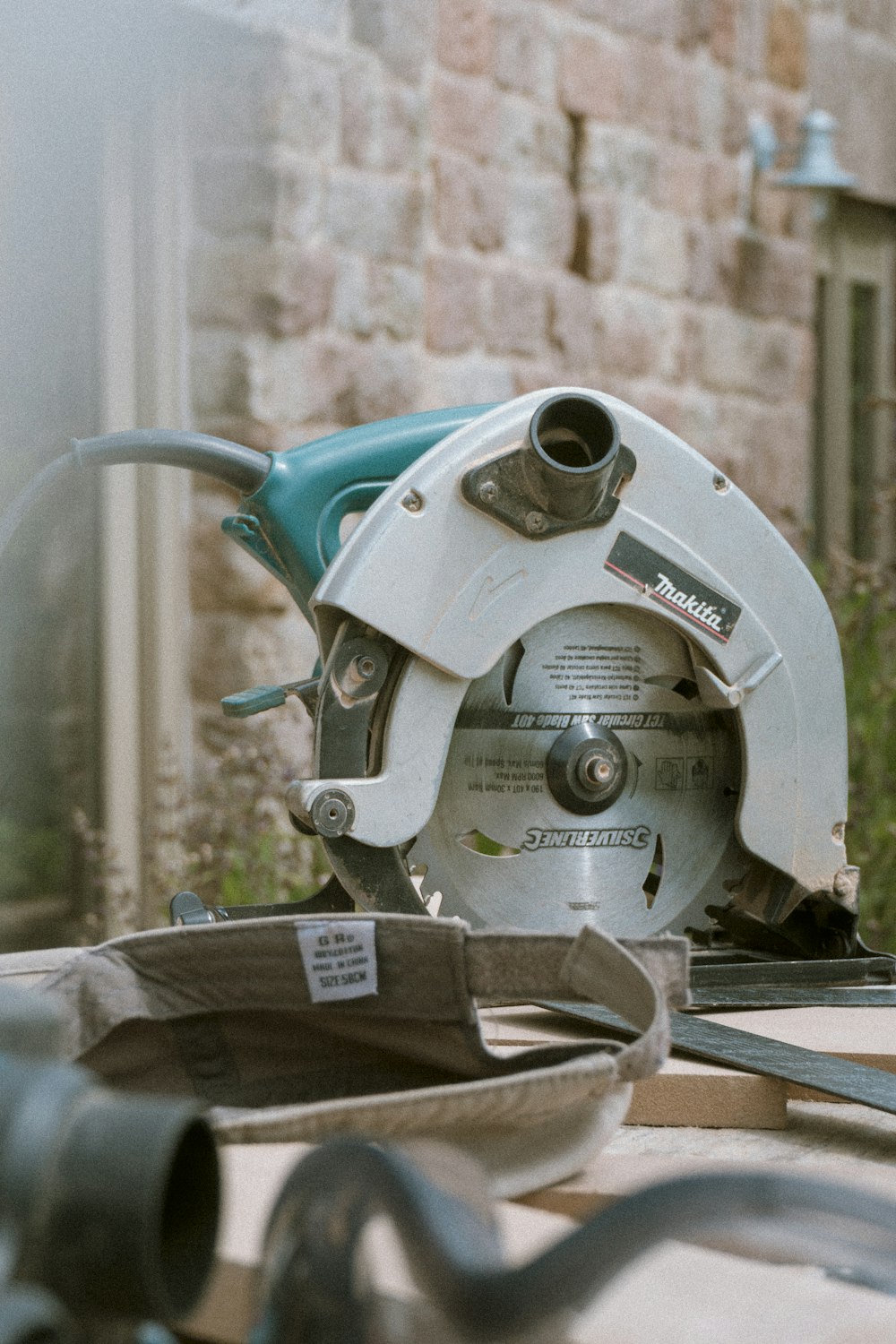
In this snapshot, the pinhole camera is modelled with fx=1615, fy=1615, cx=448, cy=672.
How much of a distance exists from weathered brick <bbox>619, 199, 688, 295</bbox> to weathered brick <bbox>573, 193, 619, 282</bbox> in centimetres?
4

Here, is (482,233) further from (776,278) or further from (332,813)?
(332,813)

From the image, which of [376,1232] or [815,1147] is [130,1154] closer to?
[376,1232]

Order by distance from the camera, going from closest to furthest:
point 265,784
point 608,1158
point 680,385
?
1. point 608,1158
2. point 265,784
3. point 680,385

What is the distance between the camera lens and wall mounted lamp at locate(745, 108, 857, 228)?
465cm

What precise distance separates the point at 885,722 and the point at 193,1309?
108 inches

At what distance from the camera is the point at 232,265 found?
123 inches

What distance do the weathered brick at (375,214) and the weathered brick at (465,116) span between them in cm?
21

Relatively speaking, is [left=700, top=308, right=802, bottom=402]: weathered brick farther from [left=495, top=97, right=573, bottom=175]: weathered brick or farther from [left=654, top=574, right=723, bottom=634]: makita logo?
[left=654, top=574, right=723, bottom=634]: makita logo

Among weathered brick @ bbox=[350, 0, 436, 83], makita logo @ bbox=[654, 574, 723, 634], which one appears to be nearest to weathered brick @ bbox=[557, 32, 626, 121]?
weathered brick @ bbox=[350, 0, 436, 83]

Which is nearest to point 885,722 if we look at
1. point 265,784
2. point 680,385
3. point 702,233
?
point 265,784

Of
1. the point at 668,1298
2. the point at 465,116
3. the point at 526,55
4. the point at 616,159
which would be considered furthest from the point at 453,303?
the point at 668,1298

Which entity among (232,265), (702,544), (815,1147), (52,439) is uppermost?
(232,265)

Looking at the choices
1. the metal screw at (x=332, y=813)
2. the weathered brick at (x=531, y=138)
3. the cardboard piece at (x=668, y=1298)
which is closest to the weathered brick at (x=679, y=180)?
the weathered brick at (x=531, y=138)

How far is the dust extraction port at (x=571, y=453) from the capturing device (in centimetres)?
119
